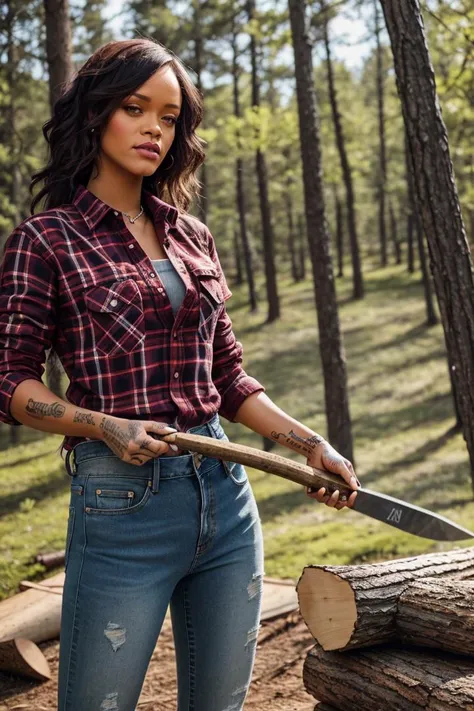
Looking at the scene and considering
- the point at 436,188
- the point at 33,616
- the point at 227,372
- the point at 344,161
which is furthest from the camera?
the point at 344,161

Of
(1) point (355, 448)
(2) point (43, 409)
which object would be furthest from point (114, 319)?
(1) point (355, 448)

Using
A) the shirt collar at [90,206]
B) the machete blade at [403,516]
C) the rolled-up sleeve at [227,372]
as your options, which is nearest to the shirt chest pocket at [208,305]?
the rolled-up sleeve at [227,372]

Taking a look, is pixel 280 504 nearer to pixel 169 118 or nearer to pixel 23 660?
pixel 23 660

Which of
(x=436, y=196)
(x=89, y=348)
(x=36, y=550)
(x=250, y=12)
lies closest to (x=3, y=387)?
(x=89, y=348)

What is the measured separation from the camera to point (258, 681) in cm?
503

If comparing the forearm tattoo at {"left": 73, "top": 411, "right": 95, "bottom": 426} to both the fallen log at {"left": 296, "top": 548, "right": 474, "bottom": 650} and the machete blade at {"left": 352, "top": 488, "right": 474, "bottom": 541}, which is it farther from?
the fallen log at {"left": 296, "top": 548, "right": 474, "bottom": 650}

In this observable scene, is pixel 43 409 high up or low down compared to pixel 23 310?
down

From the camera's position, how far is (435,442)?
15.8 metres

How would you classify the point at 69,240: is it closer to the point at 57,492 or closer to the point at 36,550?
the point at 36,550

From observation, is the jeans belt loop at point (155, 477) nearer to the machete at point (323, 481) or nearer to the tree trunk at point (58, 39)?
the machete at point (323, 481)

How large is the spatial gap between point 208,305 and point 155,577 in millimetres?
858

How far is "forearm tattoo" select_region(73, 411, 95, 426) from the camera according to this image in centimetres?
222

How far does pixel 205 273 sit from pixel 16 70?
15203mm

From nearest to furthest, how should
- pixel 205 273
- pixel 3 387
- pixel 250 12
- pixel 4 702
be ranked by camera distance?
pixel 3 387, pixel 205 273, pixel 4 702, pixel 250 12
